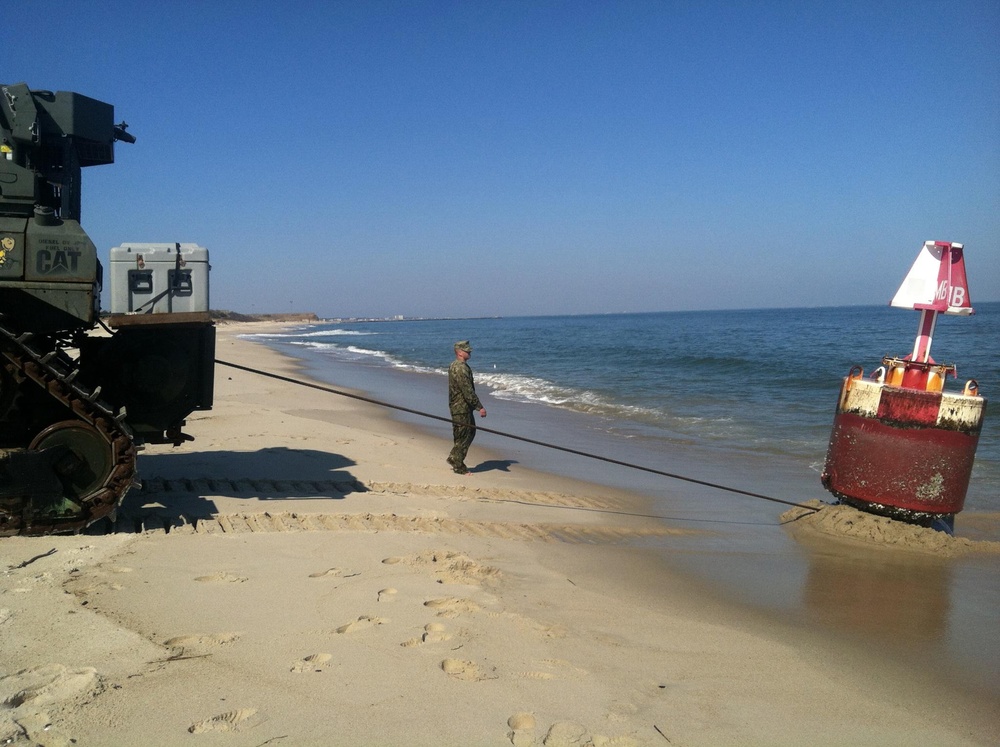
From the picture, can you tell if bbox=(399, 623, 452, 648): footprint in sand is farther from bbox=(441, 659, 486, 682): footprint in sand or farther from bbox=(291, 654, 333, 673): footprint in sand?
bbox=(291, 654, 333, 673): footprint in sand

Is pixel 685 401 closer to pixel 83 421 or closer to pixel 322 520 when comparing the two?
pixel 322 520

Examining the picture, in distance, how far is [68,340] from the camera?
6.49 m

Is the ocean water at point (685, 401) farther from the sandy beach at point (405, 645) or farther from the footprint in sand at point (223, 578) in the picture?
the footprint in sand at point (223, 578)

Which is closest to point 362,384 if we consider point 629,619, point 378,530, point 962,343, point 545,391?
point 545,391

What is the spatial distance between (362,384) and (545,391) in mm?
4970

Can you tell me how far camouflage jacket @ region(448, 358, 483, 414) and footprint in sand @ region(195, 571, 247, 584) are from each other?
4.68 m

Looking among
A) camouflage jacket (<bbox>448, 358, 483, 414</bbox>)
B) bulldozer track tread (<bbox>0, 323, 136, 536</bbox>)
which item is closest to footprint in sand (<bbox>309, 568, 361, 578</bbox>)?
bulldozer track tread (<bbox>0, 323, 136, 536</bbox>)

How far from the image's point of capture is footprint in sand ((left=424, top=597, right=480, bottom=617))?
4.69 meters

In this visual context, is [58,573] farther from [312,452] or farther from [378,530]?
[312,452]

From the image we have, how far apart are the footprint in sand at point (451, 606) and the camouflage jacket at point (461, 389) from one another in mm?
4730

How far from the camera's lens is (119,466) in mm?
5910

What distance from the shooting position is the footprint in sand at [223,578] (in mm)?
5059

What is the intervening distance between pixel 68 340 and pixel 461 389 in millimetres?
4395

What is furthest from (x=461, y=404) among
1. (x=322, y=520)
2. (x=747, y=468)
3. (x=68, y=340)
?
(x=68, y=340)
